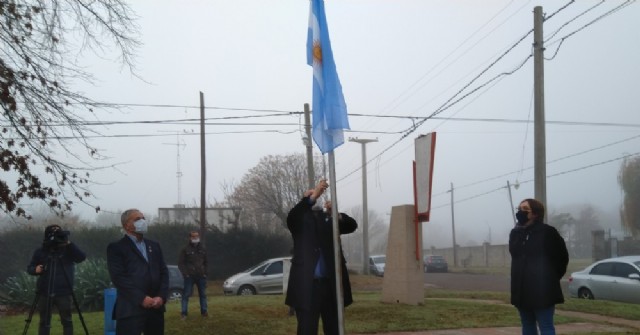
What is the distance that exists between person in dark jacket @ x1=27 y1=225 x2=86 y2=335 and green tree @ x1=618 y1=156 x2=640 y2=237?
46401mm

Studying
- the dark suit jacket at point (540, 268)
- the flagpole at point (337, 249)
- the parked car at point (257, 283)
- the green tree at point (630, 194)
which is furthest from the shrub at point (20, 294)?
the green tree at point (630, 194)

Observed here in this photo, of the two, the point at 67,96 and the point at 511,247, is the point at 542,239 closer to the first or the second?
the point at 511,247

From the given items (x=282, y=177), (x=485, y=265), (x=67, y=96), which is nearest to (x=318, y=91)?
(x=67, y=96)

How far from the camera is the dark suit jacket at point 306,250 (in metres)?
5.87

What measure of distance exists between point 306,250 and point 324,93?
1371 mm

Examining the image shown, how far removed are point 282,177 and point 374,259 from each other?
7.92m

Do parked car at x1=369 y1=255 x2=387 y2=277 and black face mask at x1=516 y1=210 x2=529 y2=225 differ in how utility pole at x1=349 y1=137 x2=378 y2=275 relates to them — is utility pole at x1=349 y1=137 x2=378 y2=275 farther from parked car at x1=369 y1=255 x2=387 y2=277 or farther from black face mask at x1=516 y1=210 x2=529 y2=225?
black face mask at x1=516 y1=210 x2=529 y2=225

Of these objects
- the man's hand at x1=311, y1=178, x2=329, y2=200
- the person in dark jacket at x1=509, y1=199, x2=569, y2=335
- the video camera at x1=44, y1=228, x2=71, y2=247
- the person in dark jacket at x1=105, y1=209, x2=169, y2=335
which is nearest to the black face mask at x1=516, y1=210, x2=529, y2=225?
the person in dark jacket at x1=509, y1=199, x2=569, y2=335

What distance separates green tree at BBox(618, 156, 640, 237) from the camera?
47.9 meters

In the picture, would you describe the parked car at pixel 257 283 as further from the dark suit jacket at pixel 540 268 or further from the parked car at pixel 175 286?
the dark suit jacket at pixel 540 268

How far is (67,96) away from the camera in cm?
948

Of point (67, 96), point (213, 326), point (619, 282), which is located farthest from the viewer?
point (619, 282)

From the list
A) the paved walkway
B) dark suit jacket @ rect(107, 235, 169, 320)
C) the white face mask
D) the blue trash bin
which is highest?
the white face mask

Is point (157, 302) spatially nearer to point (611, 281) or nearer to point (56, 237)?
point (56, 237)
